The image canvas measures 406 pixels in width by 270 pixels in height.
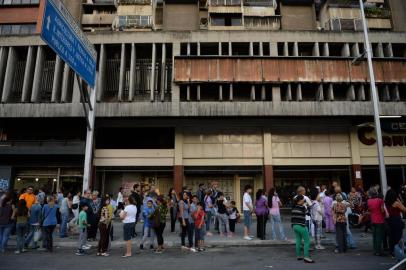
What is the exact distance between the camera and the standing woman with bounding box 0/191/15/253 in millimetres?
9875

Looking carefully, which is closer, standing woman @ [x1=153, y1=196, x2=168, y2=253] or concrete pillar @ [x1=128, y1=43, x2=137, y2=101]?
standing woman @ [x1=153, y1=196, x2=168, y2=253]

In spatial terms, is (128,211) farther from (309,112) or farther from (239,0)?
(239,0)

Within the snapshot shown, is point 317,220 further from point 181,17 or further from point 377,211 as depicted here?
point 181,17

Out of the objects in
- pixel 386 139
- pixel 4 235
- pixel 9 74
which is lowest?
pixel 4 235

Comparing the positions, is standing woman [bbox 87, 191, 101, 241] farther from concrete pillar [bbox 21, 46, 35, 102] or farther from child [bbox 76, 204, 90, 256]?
concrete pillar [bbox 21, 46, 35, 102]

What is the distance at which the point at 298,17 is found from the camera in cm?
2775

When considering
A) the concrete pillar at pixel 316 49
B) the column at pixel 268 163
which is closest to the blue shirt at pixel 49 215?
A: the column at pixel 268 163

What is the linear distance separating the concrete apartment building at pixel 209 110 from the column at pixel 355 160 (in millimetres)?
71

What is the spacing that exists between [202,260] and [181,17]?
22.9 meters

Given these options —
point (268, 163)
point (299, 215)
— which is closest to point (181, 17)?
point (268, 163)

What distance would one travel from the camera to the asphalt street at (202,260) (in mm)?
7863

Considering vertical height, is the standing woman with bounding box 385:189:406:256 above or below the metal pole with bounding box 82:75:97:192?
below

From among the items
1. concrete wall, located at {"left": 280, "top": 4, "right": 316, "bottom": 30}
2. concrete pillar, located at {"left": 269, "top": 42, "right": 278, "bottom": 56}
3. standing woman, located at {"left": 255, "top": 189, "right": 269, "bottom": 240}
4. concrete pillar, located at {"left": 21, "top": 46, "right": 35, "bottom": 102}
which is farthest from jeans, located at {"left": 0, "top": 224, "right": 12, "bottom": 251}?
concrete wall, located at {"left": 280, "top": 4, "right": 316, "bottom": 30}

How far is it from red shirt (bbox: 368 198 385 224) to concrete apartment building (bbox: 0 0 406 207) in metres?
13.1
